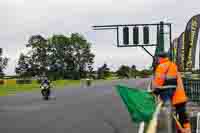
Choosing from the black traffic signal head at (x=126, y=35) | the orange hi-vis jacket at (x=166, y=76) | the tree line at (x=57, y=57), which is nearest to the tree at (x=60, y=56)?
the tree line at (x=57, y=57)

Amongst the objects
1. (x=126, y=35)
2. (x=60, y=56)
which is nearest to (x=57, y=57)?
(x=60, y=56)

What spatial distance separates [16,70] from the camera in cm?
17125

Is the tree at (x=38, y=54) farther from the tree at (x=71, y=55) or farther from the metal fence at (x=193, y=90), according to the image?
the metal fence at (x=193, y=90)

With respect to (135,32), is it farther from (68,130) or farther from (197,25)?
(68,130)

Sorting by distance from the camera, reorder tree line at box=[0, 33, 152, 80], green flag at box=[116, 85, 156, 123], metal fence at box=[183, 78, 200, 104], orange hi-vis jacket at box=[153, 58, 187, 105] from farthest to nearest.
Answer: tree line at box=[0, 33, 152, 80] → metal fence at box=[183, 78, 200, 104] → green flag at box=[116, 85, 156, 123] → orange hi-vis jacket at box=[153, 58, 187, 105]

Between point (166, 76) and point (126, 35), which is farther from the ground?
point (126, 35)

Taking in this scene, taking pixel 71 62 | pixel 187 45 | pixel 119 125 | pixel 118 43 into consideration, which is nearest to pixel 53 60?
pixel 71 62

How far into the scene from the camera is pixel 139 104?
12.7 metres

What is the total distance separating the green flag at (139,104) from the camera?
12.5m

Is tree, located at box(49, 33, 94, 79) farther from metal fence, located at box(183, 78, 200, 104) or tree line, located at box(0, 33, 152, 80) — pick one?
metal fence, located at box(183, 78, 200, 104)

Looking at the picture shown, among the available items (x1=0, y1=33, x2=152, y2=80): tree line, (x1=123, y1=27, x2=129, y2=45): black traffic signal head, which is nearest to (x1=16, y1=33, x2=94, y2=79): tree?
(x1=0, y1=33, x2=152, y2=80): tree line

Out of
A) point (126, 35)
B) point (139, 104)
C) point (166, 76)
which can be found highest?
point (126, 35)

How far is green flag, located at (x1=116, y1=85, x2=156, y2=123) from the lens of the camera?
1255 centimetres

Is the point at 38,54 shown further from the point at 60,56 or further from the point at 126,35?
the point at 126,35
